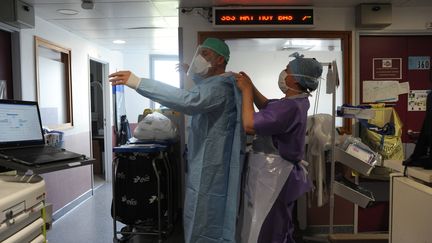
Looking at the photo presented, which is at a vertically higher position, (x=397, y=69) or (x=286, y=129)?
(x=397, y=69)

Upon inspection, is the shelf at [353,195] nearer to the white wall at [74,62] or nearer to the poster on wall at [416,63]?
the poster on wall at [416,63]

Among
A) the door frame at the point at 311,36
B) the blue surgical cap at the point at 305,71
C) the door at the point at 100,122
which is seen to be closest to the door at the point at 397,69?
the door frame at the point at 311,36

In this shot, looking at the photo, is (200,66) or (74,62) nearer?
(200,66)

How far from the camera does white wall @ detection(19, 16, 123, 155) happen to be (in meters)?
3.29

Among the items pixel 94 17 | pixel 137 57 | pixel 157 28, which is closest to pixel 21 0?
pixel 94 17

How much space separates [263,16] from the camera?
305 centimetres

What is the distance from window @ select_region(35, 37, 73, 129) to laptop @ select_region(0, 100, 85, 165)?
1718 millimetres

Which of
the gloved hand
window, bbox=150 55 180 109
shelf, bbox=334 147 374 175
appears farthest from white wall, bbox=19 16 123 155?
shelf, bbox=334 147 374 175

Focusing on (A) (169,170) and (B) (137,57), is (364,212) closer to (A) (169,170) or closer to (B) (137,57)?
(A) (169,170)

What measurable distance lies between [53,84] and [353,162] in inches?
121

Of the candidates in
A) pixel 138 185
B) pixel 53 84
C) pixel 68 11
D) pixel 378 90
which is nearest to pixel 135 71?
pixel 53 84

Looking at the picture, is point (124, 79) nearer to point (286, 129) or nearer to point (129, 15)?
point (286, 129)

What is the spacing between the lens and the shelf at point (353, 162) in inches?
94.1

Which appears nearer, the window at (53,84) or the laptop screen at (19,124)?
the laptop screen at (19,124)
